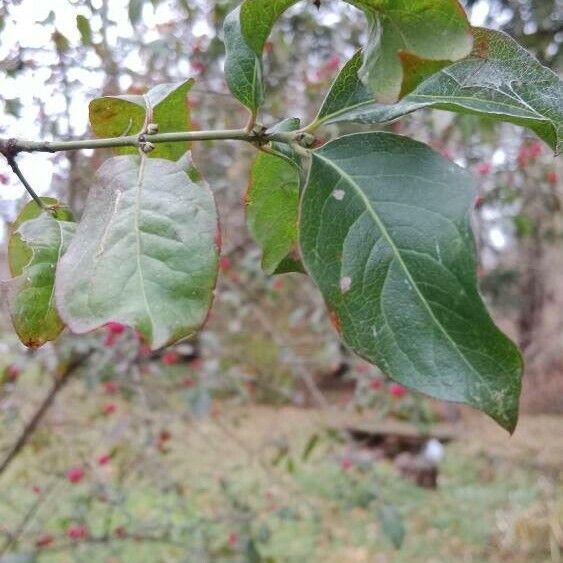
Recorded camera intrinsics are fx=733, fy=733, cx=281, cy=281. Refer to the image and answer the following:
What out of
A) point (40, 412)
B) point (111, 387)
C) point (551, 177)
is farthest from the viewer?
point (551, 177)

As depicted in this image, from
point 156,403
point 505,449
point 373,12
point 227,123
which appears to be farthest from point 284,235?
point 505,449

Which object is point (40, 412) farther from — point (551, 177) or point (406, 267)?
point (551, 177)

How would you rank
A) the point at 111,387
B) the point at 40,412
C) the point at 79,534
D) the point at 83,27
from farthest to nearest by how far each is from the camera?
the point at 111,387, the point at 79,534, the point at 40,412, the point at 83,27

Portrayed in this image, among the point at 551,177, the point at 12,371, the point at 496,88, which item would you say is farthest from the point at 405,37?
the point at 551,177

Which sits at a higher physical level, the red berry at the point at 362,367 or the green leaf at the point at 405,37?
the green leaf at the point at 405,37

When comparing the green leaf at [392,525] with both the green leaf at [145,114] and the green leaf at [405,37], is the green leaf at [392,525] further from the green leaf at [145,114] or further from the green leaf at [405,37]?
the green leaf at [405,37]

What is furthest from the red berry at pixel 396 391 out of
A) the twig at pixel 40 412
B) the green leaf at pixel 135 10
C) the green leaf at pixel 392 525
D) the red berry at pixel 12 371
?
the green leaf at pixel 135 10
